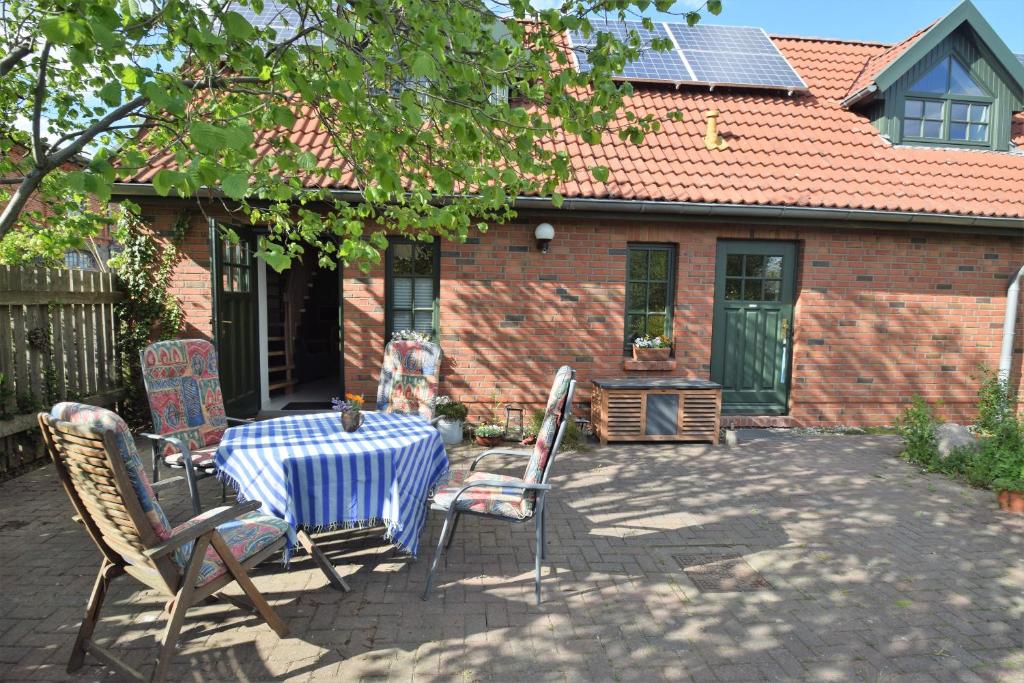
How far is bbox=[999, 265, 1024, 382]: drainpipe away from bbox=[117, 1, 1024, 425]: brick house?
0.17m

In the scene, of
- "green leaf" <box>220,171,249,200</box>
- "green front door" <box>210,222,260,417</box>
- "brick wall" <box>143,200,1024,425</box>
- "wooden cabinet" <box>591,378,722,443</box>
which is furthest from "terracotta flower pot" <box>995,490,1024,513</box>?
"green front door" <box>210,222,260,417</box>

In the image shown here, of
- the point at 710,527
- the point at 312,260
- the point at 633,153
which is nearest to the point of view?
the point at 710,527

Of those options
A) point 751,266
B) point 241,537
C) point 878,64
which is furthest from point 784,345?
point 241,537

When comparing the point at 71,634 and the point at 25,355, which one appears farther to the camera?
the point at 25,355

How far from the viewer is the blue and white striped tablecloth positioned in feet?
9.87

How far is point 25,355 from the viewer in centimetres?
506

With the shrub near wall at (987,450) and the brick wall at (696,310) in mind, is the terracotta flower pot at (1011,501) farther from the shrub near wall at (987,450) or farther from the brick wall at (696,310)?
the brick wall at (696,310)

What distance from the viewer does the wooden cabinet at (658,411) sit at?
6.20 metres

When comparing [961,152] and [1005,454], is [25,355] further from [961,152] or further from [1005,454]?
[961,152]

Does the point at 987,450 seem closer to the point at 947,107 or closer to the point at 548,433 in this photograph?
the point at 548,433

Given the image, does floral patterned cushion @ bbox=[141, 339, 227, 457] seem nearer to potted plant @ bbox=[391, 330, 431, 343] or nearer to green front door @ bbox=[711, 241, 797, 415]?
potted plant @ bbox=[391, 330, 431, 343]

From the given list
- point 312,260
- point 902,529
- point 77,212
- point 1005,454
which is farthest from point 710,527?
point 312,260

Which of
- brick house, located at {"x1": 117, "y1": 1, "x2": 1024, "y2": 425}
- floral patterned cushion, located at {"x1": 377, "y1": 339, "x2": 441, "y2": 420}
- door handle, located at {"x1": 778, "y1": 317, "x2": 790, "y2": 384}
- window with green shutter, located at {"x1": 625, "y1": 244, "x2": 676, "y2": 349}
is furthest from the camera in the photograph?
door handle, located at {"x1": 778, "y1": 317, "x2": 790, "y2": 384}

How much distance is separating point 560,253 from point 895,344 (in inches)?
179
